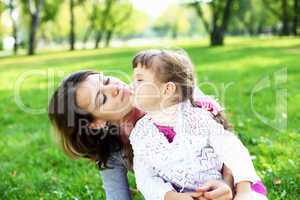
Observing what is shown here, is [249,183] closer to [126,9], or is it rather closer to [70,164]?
[70,164]

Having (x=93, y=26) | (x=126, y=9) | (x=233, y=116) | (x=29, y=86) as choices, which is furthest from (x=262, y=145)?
(x=126, y=9)

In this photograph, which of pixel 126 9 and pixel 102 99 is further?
pixel 126 9

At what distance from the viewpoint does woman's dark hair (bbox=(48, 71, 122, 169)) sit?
292 cm

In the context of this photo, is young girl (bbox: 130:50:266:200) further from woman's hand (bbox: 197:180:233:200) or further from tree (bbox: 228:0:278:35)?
tree (bbox: 228:0:278:35)

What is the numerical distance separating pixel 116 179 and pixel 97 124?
466 millimetres

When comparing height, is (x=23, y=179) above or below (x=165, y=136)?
below

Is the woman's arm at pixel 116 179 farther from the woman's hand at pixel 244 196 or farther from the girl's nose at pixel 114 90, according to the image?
the woman's hand at pixel 244 196

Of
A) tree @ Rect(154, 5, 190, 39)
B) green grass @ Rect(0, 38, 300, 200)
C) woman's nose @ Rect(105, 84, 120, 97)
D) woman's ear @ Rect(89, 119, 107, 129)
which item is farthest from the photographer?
tree @ Rect(154, 5, 190, 39)

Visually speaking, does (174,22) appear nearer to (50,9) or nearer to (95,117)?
(50,9)

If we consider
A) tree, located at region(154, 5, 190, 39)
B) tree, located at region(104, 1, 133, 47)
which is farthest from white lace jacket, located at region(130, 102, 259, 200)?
tree, located at region(154, 5, 190, 39)

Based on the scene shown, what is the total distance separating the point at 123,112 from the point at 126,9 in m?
54.5

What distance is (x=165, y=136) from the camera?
2.77 metres

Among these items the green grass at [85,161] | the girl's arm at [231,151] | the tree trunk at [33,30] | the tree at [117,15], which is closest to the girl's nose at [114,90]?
the girl's arm at [231,151]

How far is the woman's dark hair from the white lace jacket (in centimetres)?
35
